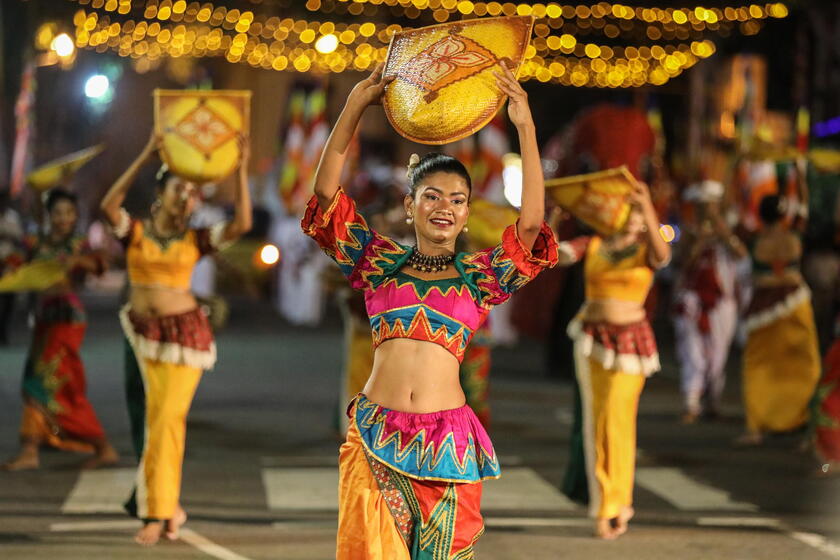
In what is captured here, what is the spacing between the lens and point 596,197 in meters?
7.51

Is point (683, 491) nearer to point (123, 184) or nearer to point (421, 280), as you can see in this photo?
point (123, 184)

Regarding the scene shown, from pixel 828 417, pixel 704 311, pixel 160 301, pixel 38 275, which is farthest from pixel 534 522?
pixel 704 311

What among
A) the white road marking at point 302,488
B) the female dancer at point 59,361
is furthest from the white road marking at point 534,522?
the female dancer at point 59,361

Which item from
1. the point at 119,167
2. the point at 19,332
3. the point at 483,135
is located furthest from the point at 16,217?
the point at 119,167

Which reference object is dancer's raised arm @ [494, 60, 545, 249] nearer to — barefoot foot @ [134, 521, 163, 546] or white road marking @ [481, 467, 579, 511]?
barefoot foot @ [134, 521, 163, 546]

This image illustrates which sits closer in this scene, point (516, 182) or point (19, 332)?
point (19, 332)

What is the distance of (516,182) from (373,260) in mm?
25123

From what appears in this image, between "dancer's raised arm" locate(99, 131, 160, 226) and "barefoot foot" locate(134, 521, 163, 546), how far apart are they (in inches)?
62.1

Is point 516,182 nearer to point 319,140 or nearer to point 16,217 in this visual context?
point 319,140

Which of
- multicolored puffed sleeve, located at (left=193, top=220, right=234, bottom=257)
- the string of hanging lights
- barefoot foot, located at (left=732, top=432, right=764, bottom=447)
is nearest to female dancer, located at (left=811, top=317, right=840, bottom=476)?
barefoot foot, located at (left=732, top=432, right=764, bottom=447)

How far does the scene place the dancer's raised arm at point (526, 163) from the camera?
14.4ft

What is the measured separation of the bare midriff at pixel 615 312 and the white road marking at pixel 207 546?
7.91ft

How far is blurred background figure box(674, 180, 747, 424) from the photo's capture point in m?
12.5

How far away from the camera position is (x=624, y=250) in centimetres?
770
